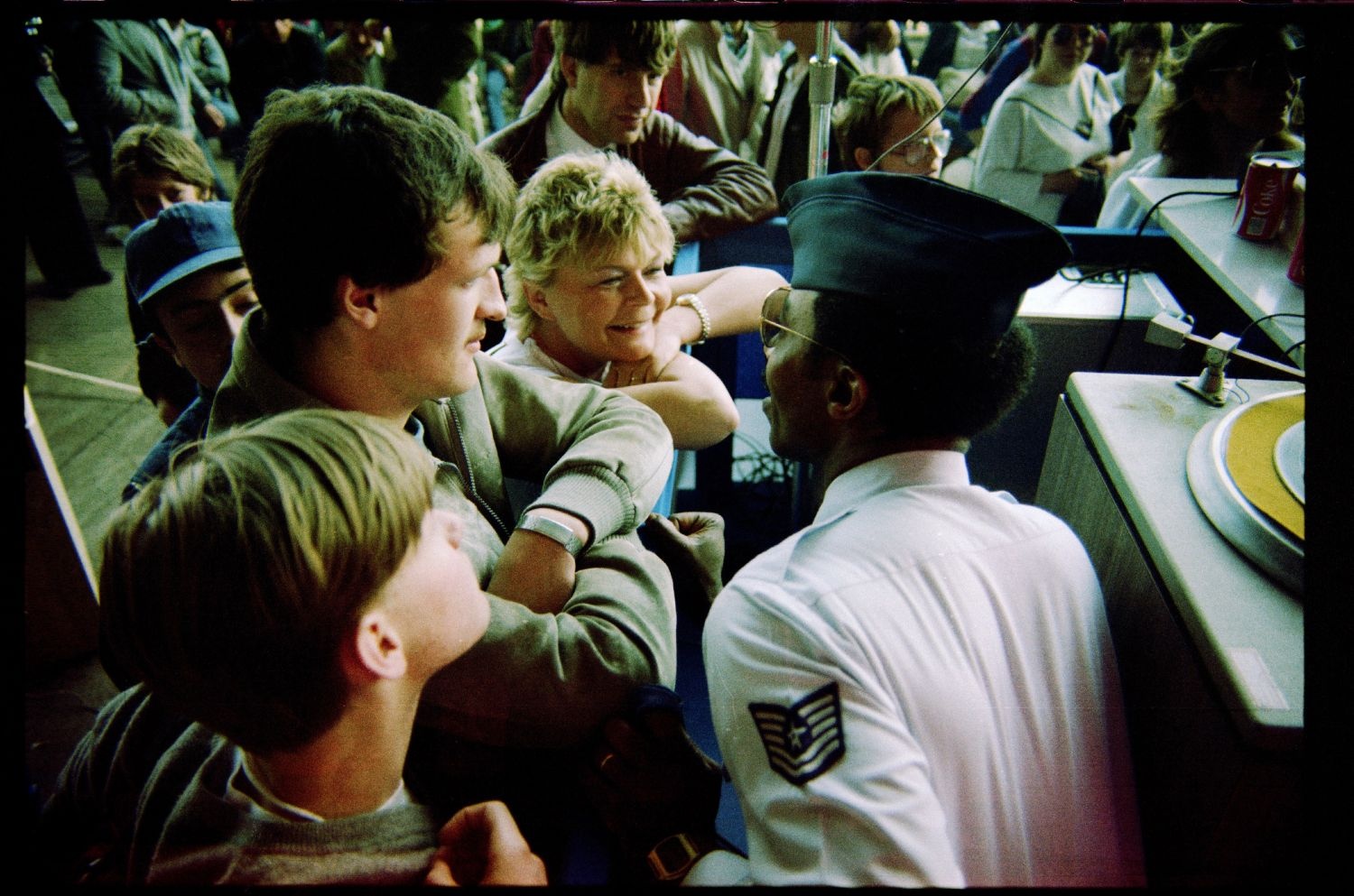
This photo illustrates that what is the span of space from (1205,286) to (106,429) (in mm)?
2089

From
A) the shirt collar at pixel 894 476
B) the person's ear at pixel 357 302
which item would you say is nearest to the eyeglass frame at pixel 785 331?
the shirt collar at pixel 894 476

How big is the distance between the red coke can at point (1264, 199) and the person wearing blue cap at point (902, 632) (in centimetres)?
71

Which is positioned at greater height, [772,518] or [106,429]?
[772,518]

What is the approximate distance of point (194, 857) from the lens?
2.16ft

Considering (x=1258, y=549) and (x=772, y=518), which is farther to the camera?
(x=772, y=518)

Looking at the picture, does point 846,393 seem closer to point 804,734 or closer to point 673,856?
point 804,734

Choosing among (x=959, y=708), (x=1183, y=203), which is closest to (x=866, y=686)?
(x=959, y=708)

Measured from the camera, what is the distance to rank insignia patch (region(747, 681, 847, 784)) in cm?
69

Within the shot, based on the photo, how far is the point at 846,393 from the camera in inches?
34.9

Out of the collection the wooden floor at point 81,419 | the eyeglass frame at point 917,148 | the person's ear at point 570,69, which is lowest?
the wooden floor at point 81,419

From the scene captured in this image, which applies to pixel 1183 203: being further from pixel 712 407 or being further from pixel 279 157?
pixel 279 157

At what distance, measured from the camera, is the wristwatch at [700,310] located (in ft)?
4.69

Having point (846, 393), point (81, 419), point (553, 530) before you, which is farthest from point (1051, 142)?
point (81, 419)

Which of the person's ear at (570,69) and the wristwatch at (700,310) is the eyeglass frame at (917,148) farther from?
the person's ear at (570,69)
